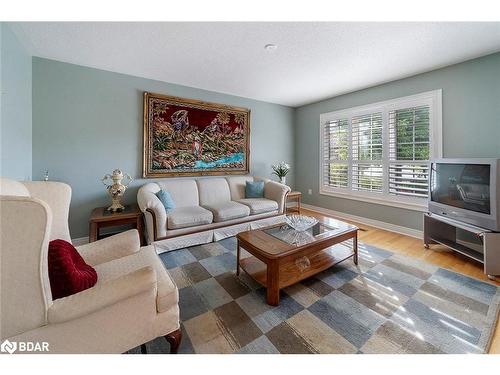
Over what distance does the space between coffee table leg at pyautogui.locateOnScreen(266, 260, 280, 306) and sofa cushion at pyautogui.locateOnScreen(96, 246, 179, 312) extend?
72 centimetres

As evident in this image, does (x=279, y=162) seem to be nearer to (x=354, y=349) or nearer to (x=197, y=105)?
(x=197, y=105)

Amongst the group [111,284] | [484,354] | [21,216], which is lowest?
[484,354]

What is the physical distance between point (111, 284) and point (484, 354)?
6.97ft

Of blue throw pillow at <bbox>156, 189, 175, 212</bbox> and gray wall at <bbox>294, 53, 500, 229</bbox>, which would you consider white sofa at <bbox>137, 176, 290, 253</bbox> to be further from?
gray wall at <bbox>294, 53, 500, 229</bbox>

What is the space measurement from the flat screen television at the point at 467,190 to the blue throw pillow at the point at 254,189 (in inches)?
93.5

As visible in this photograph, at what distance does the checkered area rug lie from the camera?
1.30 metres

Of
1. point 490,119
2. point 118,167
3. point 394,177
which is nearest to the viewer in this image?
point 490,119

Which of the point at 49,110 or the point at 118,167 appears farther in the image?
the point at 118,167

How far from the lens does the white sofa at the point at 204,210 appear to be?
2.55 meters

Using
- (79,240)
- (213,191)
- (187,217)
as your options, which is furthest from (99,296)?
(213,191)

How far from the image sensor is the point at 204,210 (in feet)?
9.71

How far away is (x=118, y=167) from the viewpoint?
3.04 m

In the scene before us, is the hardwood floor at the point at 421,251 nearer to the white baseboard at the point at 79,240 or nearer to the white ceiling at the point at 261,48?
the white ceiling at the point at 261,48
